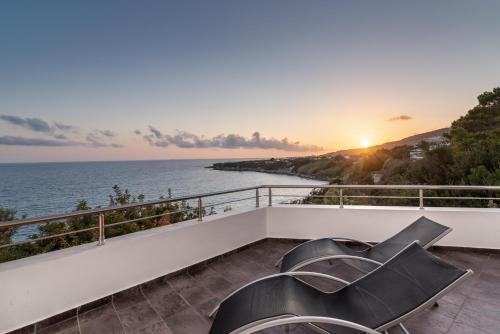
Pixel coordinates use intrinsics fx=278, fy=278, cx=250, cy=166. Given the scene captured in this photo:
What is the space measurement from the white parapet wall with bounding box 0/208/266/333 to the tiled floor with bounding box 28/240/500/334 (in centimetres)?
14

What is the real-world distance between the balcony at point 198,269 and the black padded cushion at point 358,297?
51 centimetres

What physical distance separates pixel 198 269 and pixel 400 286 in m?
2.31

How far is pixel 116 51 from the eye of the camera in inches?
304

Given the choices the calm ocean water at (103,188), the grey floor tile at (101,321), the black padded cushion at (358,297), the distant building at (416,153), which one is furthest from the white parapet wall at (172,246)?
the distant building at (416,153)

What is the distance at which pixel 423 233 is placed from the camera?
9.16ft

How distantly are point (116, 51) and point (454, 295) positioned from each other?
28.9ft

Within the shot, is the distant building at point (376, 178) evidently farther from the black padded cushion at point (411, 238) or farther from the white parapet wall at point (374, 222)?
the black padded cushion at point (411, 238)

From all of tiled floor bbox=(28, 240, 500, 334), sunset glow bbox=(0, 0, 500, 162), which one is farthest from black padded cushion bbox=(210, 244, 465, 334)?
sunset glow bbox=(0, 0, 500, 162)

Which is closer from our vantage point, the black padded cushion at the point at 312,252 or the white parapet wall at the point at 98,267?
the white parapet wall at the point at 98,267

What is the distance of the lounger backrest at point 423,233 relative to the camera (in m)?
2.64

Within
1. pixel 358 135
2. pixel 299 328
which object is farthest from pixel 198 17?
pixel 358 135

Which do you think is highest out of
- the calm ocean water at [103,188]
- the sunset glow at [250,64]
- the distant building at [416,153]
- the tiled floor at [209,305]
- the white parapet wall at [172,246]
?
the sunset glow at [250,64]

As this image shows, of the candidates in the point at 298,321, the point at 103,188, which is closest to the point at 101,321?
the point at 298,321

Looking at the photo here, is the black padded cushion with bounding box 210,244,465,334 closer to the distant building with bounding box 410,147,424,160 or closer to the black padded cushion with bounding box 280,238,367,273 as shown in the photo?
the black padded cushion with bounding box 280,238,367,273
